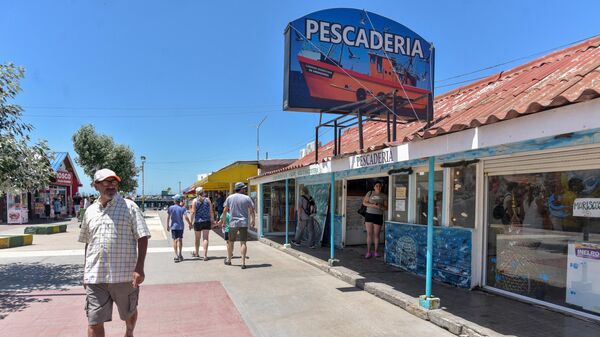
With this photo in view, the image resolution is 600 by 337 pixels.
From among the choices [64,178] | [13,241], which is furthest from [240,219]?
[64,178]

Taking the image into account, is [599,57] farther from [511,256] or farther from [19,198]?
[19,198]

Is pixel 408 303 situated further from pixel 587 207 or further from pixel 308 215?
pixel 308 215

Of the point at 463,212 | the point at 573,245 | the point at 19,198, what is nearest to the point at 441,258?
the point at 463,212

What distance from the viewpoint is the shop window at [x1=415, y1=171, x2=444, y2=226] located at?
714 centimetres

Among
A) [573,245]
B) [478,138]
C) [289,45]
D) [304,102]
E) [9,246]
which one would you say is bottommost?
[9,246]

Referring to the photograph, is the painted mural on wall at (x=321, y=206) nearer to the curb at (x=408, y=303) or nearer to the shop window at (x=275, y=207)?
the curb at (x=408, y=303)

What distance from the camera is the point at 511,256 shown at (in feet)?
19.2

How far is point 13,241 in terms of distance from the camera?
1216 cm

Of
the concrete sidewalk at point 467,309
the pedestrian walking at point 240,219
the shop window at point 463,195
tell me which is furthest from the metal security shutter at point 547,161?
the pedestrian walking at point 240,219

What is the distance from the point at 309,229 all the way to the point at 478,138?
7605 millimetres

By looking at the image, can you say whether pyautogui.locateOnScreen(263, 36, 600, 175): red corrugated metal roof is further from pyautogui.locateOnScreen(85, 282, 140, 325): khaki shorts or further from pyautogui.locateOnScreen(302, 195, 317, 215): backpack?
pyautogui.locateOnScreen(85, 282, 140, 325): khaki shorts

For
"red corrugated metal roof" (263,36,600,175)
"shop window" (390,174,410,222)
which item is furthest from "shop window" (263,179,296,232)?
"shop window" (390,174,410,222)

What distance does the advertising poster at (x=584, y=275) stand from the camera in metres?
4.76

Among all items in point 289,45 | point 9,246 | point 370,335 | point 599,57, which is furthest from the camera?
point 9,246
